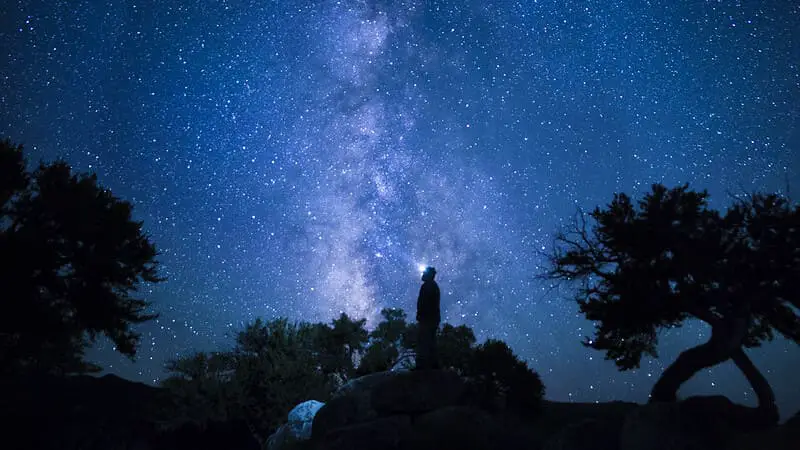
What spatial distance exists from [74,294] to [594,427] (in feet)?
75.7

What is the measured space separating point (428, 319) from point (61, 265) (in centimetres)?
1885

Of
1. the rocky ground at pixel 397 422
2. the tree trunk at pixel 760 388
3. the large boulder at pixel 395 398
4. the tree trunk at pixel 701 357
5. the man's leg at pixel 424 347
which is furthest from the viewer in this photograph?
the tree trunk at pixel 701 357

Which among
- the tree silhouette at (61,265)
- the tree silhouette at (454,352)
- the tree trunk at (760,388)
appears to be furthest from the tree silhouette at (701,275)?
the tree silhouette at (61,265)

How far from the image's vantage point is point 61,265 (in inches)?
993

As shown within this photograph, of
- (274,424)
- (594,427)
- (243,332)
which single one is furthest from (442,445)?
(243,332)

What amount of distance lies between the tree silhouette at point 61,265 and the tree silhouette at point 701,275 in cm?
2200

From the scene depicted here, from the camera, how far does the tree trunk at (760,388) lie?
17031 mm

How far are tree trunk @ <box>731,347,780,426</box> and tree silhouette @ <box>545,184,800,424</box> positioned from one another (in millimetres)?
29

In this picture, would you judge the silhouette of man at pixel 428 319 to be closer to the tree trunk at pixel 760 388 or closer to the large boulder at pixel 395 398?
the large boulder at pixel 395 398

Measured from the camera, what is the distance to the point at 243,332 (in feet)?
100

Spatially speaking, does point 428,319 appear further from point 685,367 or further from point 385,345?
point 385,345

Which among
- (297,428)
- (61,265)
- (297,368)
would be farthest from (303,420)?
(61,265)

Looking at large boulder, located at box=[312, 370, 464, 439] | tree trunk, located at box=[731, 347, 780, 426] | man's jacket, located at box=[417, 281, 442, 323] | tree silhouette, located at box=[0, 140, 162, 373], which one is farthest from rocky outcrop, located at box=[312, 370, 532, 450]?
tree silhouette, located at box=[0, 140, 162, 373]

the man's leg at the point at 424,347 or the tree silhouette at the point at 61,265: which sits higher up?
the tree silhouette at the point at 61,265
